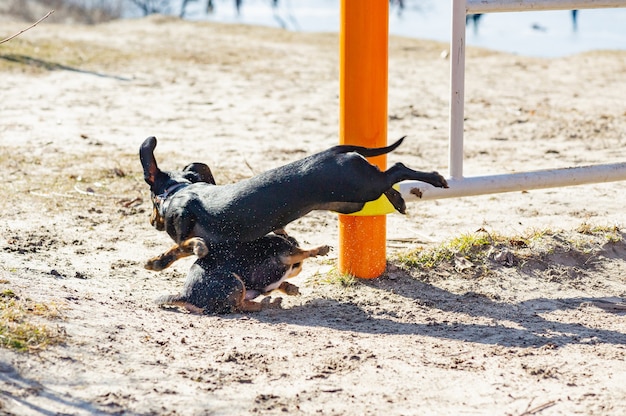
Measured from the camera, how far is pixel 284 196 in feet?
13.3

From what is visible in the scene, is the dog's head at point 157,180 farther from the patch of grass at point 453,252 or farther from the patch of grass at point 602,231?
the patch of grass at point 602,231

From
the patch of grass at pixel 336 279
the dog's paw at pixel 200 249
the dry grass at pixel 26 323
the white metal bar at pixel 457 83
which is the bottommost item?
the patch of grass at pixel 336 279

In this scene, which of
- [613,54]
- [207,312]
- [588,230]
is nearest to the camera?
[207,312]

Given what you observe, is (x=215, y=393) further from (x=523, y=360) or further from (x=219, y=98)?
(x=219, y=98)

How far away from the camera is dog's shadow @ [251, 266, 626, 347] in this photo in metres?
3.95

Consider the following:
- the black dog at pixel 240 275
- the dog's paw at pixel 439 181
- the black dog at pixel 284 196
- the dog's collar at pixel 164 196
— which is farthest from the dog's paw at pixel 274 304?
the dog's paw at pixel 439 181

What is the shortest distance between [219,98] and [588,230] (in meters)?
5.40

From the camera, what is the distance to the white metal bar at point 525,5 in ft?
14.5

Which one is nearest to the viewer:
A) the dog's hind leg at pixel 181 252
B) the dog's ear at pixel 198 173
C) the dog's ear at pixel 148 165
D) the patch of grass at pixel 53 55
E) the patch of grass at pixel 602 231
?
the dog's hind leg at pixel 181 252

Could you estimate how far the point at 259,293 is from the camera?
4.38 metres

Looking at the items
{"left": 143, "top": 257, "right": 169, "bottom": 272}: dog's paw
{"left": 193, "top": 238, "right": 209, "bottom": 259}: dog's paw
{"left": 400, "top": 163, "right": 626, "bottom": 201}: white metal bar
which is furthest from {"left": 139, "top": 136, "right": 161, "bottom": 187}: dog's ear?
{"left": 400, "top": 163, "right": 626, "bottom": 201}: white metal bar

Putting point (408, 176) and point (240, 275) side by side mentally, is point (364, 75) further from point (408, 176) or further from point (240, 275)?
point (240, 275)

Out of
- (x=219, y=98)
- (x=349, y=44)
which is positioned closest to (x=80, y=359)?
(x=349, y=44)

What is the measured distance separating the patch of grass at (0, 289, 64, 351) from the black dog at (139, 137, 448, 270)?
710 millimetres
